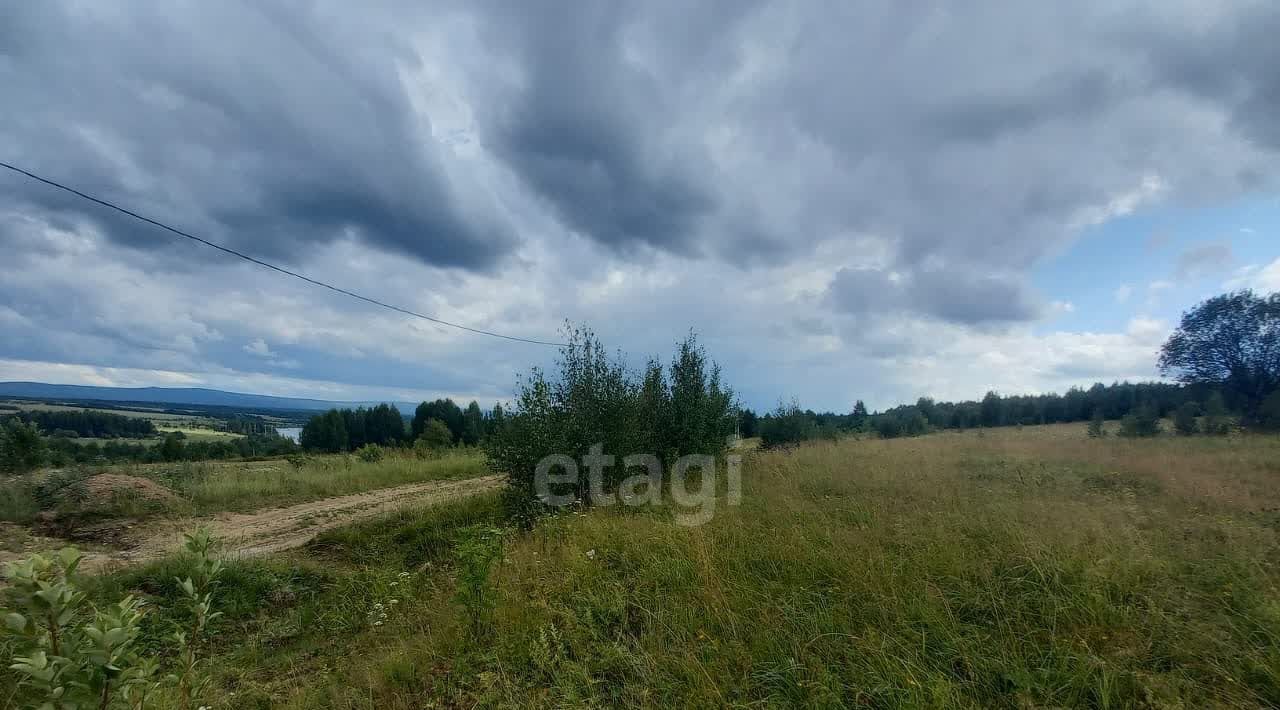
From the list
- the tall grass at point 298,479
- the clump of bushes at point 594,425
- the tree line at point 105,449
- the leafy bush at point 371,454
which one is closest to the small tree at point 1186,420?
the clump of bushes at point 594,425

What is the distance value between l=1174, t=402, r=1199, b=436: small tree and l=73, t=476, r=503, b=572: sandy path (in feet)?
107

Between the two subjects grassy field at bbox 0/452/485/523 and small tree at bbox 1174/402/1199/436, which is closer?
grassy field at bbox 0/452/485/523

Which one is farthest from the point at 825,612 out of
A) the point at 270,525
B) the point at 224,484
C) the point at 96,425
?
the point at 96,425

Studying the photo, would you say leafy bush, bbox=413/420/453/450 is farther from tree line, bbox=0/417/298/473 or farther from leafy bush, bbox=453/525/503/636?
leafy bush, bbox=453/525/503/636

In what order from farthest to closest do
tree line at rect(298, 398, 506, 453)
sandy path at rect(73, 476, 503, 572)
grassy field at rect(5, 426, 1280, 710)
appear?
1. tree line at rect(298, 398, 506, 453)
2. sandy path at rect(73, 476, 503, 572)
3. grassy field at rect(5, 426, 1280, 710)

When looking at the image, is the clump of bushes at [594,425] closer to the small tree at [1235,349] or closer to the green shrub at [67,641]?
the green shrub at [67,641]

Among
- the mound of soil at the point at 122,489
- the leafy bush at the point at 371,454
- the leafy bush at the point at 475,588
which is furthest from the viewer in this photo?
the leafy bush at the point at 371,454

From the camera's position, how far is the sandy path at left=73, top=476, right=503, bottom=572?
9.30 m

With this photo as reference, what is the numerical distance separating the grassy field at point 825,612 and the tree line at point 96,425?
21.3 meters

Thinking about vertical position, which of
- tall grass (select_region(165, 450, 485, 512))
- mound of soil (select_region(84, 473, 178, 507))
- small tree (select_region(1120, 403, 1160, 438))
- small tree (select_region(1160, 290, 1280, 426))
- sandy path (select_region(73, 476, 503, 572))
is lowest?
sandy path (select_region(73, 476, 503, 572))

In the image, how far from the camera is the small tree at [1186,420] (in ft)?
78.3

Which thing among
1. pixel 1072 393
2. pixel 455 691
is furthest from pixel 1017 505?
pixel 1072 393

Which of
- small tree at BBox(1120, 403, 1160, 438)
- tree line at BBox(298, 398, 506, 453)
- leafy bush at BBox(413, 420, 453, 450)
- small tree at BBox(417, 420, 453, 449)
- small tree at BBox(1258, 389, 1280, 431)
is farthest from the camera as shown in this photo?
tree line at BBox(298, 398, 506, 453)

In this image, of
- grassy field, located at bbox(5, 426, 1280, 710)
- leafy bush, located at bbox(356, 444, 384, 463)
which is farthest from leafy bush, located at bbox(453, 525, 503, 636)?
leafy bush, located at bbox(356, 444, 384, 463)
